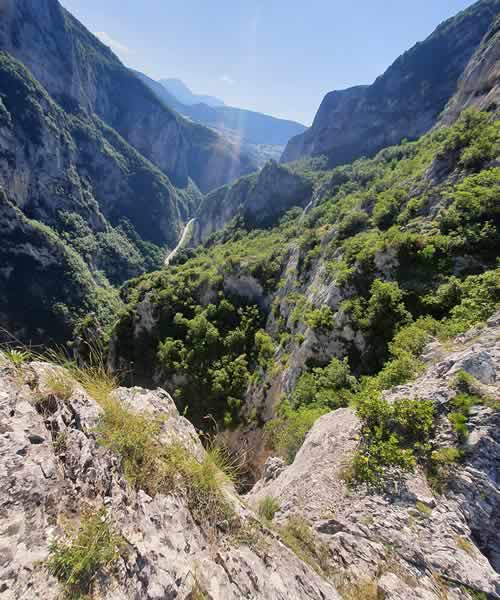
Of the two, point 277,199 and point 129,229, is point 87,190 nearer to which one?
point 129,229

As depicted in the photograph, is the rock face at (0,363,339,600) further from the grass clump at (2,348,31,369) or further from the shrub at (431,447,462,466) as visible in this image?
the shrub at (431,447,462,466)

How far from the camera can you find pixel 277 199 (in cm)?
7938

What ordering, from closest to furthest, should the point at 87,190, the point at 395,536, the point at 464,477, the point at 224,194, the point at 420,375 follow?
the point at 395,536 < the point at 464,477 < the point at 420,375 < the point at 87,190 < the point at 224,194

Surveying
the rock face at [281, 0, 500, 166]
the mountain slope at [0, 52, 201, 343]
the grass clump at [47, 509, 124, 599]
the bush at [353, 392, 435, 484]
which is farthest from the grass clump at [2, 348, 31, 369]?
the rock face at [281, 0, 500, 166]

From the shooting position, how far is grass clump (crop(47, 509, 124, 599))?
7.82 feet

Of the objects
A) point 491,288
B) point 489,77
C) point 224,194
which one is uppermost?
point 489,77

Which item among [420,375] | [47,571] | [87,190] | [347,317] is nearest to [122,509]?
[47,571]

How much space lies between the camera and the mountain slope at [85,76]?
360 ft

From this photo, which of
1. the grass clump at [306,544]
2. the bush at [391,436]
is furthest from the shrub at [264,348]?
the grass clump at [306,544]

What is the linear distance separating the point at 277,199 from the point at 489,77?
177 ft

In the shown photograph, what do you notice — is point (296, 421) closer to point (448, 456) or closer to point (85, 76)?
point (448, 456)

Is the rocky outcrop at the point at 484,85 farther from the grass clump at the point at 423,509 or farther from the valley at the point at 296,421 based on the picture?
the grass clump at the point at 423,509

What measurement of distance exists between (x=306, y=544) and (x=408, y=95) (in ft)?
397

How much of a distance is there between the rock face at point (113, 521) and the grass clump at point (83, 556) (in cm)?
8
